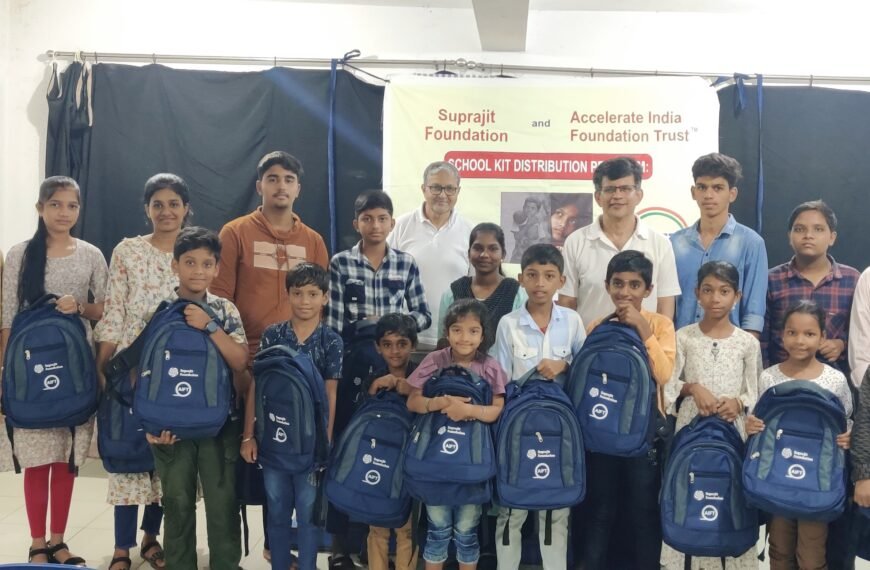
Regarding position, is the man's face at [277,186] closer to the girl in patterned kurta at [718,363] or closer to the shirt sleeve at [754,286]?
the girl in patterned kurta at [718,363]

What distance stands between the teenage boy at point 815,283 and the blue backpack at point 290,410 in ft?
6.07

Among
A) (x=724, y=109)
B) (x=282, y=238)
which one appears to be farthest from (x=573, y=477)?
(x=724, y=109)

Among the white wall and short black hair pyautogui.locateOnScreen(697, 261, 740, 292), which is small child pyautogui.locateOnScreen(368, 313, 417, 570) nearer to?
short black hair pyautogui.locateOnScreen(697, 261, 740, 292)

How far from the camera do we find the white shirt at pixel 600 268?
3029 millimetres

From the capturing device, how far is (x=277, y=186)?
3.22m

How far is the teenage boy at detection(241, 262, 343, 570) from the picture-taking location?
2783 millimetres

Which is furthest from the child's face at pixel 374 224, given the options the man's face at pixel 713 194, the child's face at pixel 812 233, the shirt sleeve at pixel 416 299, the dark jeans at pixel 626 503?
the child's face at pixel 812 233

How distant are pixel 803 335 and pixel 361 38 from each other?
331 cm

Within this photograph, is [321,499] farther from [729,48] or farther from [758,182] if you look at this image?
[729,48]

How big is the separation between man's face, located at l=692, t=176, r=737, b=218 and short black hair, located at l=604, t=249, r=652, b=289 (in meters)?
0.56

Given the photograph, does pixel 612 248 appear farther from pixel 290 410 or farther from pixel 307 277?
pixel 290 410

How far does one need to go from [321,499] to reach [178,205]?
1293 mm

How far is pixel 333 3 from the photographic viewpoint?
16.0ft

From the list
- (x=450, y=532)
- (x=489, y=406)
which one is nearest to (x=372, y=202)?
(x=489, y=406)
